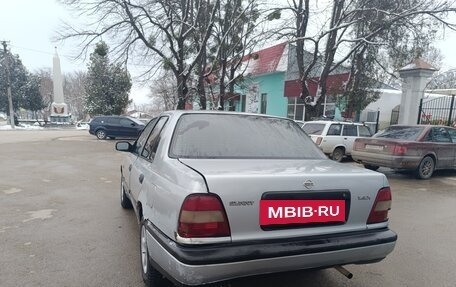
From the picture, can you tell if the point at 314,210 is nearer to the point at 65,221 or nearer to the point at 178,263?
the point at 178,263

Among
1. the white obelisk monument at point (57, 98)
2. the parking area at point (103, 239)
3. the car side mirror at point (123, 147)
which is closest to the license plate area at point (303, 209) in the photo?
the parking area at point (103, 239)

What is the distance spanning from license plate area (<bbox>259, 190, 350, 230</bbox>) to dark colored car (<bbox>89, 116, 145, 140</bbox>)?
63.8ft

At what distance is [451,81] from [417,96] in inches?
1341

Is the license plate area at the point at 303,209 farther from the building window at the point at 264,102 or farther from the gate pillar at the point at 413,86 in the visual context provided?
the building window at the point at 264,102

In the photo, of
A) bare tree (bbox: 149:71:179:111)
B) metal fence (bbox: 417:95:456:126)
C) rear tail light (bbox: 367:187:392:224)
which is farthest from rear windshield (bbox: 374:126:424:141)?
bare tree (bbox: 149:71:179:111)

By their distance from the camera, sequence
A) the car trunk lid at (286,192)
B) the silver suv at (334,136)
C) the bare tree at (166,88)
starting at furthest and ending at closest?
1. the bare tree at (166,88)
2. the silver suv at (334,136)
3. the car trunk lid at (286,192)

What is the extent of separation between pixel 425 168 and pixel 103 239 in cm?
831

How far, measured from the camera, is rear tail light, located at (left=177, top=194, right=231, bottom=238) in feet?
7.23

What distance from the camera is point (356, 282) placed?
3213mm

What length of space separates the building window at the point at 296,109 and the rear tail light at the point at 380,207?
2106 cm

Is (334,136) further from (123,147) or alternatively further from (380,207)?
(380,207)

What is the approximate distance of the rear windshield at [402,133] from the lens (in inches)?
347

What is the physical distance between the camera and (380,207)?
8.96 feet

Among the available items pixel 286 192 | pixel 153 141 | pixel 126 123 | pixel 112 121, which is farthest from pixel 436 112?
pixel 112 121
